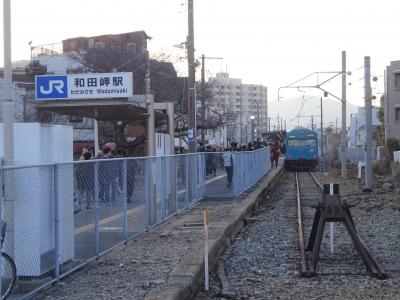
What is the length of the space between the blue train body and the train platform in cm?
3757

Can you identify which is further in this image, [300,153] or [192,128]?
[300,153]

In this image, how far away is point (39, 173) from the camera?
698 cm

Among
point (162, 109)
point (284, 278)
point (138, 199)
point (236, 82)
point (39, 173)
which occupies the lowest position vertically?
point (284, 278)

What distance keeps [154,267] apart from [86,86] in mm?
4238

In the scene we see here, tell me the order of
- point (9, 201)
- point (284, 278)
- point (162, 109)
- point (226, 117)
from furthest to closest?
point (226, 117), point (162, 109), point (284, 278), point (9, 201)

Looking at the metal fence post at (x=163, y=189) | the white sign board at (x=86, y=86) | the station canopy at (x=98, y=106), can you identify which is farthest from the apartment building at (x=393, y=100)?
the white sign board at (x=86, y=86)

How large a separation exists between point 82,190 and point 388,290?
4.28 metres

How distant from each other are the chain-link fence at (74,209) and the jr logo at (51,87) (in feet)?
6.10

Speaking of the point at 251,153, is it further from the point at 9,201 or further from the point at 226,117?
the point at 226,117

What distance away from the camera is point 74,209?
8297 millimetres

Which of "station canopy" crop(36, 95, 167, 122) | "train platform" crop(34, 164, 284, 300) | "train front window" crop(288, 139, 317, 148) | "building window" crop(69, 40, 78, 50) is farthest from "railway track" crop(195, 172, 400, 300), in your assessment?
"building window" crop(69, 40, 78, 50)

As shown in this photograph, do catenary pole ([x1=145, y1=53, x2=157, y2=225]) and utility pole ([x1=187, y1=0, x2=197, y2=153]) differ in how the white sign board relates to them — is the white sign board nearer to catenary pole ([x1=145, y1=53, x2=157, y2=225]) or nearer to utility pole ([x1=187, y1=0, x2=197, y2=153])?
catenary pole ([x1=145, y1=53, x2=157, y2=225])

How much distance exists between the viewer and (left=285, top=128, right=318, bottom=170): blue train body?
5050cm

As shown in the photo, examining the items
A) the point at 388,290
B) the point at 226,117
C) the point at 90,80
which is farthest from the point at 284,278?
the point at 226,117
